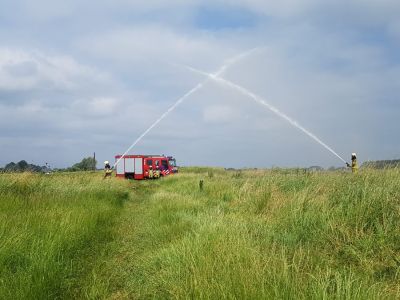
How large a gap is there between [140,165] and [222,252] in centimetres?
4453

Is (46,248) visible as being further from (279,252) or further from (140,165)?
(140,165)

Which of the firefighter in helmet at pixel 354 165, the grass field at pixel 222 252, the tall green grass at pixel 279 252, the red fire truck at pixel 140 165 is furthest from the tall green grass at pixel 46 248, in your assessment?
the red fire truck at pixel 140 165

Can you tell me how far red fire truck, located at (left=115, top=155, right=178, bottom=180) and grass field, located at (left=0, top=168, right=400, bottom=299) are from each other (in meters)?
37.6

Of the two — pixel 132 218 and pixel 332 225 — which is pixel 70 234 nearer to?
pixel 332 225

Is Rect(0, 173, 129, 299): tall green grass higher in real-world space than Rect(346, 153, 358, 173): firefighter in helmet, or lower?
lower

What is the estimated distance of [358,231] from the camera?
7531 millimetres

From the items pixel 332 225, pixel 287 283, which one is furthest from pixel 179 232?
pixel 287 283

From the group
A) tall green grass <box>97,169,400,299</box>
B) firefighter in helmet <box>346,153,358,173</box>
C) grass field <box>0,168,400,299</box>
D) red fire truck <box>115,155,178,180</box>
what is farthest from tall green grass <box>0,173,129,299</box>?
red fire truck <box>115,155,178,180</box>

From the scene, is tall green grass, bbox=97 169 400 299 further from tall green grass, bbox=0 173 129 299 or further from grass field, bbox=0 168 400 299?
tall green grass, bbox=0 173 129 299

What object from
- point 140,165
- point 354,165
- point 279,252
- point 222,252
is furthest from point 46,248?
point 140,165

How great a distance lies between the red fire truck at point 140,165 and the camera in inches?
1946

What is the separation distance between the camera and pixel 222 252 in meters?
5.51

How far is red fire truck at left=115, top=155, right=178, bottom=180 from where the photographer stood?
162 ft

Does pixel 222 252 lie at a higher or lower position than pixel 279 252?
higher
